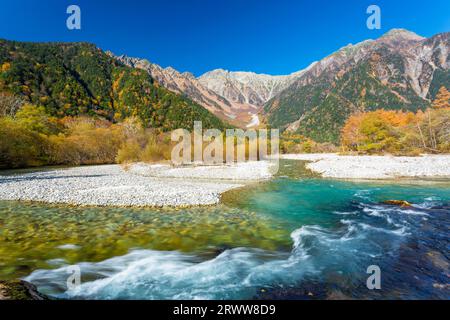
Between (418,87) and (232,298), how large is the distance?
9408 inches

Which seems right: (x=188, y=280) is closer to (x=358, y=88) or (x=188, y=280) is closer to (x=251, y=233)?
(x=251, y=233)

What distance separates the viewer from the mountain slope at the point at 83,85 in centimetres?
9175

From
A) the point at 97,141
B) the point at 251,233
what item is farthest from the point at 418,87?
the point at 251,233

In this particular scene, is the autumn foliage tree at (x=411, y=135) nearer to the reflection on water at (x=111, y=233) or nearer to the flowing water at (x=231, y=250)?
the flowing water at (x=231, y=250)

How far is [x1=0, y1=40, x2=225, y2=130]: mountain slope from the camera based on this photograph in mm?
91750

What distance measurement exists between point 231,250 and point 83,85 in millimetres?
131209

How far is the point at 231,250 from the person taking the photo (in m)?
7.26

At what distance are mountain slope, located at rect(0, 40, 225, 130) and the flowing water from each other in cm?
9341

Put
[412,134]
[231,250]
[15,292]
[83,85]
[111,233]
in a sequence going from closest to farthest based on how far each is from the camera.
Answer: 1. [15,292]
2. [231,250]
3. [111,233]
4. [412,134]
5. [83,85]

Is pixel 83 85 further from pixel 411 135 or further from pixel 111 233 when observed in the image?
pixel 111 233

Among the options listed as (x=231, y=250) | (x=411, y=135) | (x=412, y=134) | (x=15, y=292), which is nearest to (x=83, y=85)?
(x=411, y=135)

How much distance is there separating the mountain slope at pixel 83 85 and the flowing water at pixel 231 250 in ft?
306

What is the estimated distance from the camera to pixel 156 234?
8.59 m

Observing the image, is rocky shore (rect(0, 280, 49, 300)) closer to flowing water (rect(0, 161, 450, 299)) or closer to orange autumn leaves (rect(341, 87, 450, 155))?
flowing water (rect(0, 161, 450, 299))
